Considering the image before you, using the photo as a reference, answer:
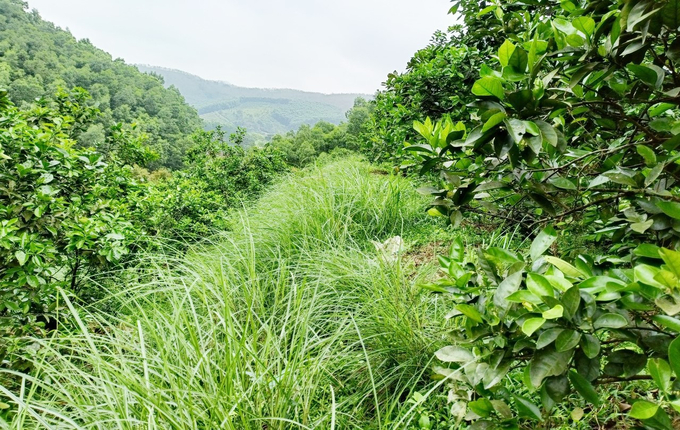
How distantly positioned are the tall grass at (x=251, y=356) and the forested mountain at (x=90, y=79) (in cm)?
2896

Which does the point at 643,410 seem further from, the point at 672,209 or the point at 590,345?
the point at 672,209

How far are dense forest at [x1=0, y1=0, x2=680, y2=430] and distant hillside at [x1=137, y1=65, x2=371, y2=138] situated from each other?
79.0 metres

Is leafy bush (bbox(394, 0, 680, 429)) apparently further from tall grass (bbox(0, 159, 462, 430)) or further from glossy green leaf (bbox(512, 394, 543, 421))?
tall grass (bbox(0, 159, 462, 430))

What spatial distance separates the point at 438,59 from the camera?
8.84ft

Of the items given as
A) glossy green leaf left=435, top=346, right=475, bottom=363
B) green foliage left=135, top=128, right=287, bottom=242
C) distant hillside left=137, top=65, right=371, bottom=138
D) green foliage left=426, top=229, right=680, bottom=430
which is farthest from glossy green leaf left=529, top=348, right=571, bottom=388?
distant hillside left=137, top=65, right=371, bottom=138

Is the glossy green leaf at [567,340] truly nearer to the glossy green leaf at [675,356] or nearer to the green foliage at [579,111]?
the glossy green leaf at [675,356]

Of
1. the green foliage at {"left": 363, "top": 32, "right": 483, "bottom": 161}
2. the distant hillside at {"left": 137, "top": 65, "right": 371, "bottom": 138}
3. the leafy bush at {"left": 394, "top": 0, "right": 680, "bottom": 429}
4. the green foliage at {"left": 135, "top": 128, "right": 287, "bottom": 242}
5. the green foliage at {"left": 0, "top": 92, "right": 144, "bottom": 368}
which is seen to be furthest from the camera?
the distant hillside at {"left": 137, "top": 65, "right": 371, "bottom": 138}

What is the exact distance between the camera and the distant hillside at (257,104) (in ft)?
296

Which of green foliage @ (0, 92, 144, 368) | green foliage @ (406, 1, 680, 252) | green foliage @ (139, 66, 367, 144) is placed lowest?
green foliage @ (0, 92, 144, 368)

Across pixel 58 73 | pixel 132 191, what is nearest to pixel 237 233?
pixel 132 191

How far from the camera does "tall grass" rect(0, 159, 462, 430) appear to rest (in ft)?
3.47

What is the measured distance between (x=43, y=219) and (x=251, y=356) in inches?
59.4

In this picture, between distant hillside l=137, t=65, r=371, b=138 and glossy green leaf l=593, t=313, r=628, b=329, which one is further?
distant hillside l=137, t=65, r=371, b=138

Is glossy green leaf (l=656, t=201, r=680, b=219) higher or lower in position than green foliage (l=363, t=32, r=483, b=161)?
lower
